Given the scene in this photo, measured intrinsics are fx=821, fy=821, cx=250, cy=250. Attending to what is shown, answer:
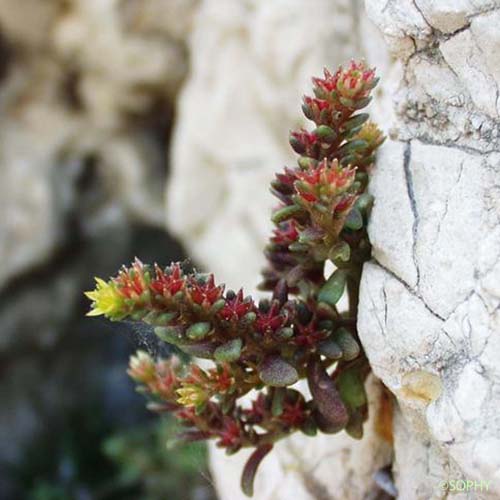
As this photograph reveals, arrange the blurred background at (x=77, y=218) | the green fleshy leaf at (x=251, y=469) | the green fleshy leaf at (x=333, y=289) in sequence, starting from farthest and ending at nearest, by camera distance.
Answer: the blurred background at (x=77, y=218), the green fleshy leaf at (x=251, y=469), the green fleshy leaf at (x=333, y=289)

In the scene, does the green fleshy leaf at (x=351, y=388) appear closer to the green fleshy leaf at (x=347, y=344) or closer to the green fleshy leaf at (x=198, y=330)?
the green fleshy leaf at (x=347, y=344)

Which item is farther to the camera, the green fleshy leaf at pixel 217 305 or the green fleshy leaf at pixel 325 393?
the green fleshy leaf at pixel 325 393

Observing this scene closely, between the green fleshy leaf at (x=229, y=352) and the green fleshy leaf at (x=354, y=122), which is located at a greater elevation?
the green fleshy leaf at (x=354, y=122)

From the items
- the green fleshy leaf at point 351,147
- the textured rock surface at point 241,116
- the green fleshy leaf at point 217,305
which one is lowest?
the green fleshy leaf at point 217,305

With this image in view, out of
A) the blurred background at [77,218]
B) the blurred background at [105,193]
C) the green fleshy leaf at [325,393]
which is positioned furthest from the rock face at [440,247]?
the blurred background at [77,218]

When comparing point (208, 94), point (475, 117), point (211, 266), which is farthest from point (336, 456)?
point (208, 94)

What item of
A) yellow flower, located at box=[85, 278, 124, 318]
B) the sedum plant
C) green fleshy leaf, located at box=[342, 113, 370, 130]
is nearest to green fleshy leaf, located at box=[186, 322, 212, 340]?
the sedum plant

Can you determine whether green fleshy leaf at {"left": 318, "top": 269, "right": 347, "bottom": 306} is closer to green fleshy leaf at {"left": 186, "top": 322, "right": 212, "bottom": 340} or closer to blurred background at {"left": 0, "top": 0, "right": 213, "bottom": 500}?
green fleshy leaf at {"left": 186, "top": 322, "right": 212, "bottom": 340}

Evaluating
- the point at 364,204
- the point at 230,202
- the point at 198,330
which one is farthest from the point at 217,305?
the point at 230,202
